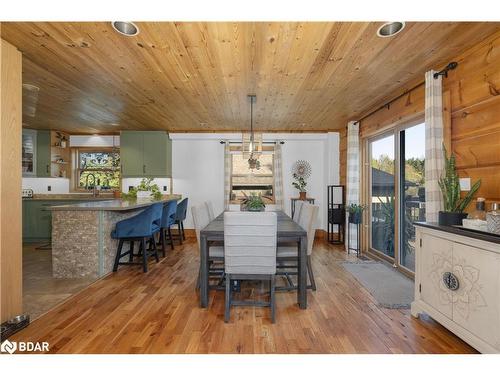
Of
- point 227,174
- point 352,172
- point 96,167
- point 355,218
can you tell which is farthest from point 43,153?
point 355,218

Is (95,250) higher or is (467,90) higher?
(467,90)

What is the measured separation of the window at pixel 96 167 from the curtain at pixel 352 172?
17.1 ft

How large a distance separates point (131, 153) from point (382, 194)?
199 inches

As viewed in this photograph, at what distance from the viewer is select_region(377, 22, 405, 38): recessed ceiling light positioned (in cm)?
199

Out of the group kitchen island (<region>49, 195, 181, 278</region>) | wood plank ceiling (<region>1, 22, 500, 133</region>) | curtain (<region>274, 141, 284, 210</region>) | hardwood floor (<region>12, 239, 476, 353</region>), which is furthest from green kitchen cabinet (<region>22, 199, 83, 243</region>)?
curtain (<region>274, 141, 284, 210</region>)

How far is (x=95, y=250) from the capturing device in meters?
3.41

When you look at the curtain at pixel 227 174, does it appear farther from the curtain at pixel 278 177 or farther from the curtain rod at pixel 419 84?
the curtain rod at pixel 419 84

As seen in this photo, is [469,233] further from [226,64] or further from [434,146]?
[226,64]

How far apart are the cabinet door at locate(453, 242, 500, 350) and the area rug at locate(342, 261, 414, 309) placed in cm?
78

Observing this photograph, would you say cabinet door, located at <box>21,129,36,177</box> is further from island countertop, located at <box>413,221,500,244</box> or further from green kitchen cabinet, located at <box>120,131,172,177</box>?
island countertop, located at <box>413,221,500,244</box>

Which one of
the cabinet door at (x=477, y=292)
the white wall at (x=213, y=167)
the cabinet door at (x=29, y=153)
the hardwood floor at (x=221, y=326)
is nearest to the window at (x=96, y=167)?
the cabinet door at (x=29, y=153)
